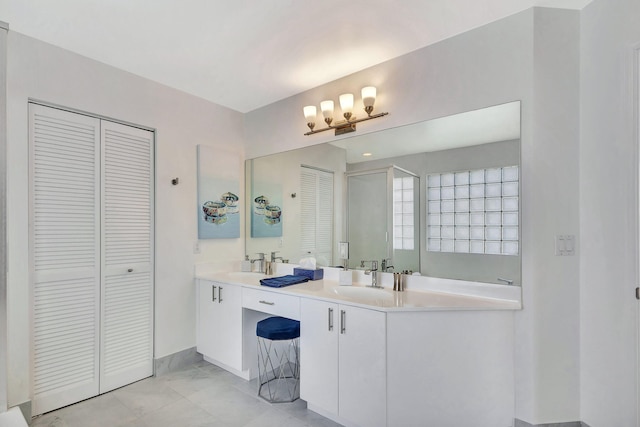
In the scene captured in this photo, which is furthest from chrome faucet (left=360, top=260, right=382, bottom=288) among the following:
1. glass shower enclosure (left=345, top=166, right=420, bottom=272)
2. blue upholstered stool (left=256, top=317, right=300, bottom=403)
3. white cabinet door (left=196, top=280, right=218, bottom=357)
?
white cabinet door (left=196, top=280, right=218, bottom=357)

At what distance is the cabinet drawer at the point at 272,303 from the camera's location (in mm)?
2238

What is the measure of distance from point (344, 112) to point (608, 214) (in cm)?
175

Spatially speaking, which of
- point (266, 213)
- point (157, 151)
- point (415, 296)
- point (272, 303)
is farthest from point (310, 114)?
point (415, 296)

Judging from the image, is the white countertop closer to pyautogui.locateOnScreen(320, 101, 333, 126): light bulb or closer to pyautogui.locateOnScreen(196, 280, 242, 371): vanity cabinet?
pyautogui.locateOnScreen(196, 280, 242, 371): vanity cabinet

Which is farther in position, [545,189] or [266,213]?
[266,213]

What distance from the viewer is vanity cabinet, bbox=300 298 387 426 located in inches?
71.6

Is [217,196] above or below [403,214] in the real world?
above

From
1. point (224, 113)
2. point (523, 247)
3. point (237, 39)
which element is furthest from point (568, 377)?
point (224, 113)

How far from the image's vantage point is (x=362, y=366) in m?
1.88

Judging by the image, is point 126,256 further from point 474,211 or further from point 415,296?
point 474,211

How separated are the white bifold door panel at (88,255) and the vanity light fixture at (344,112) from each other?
1.37m

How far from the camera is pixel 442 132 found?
2.12 metres

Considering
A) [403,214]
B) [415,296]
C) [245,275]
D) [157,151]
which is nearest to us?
[415,296]

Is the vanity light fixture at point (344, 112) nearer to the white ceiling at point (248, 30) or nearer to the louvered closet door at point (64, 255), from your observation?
the white ceiling at point (248, 30)
